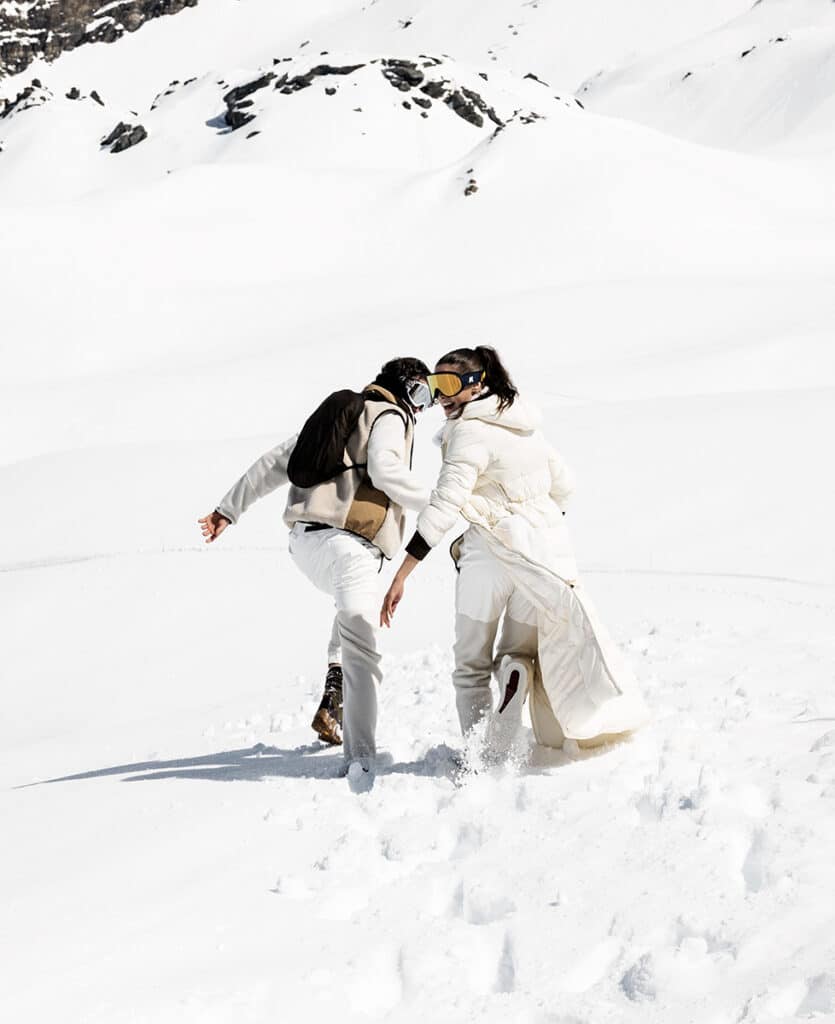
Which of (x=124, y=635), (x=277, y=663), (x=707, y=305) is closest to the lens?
(x=277, y=663)

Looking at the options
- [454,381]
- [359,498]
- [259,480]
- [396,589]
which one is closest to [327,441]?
[359,498]

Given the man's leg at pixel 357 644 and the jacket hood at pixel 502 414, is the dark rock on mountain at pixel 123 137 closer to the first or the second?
the man's leg at pixel 357 644

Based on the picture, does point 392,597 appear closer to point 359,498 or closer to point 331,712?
point 359,498

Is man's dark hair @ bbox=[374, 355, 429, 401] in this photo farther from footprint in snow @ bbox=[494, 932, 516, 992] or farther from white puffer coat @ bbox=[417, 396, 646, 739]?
Answer: footprint in snow @ bbox=[494, 932, 516, 992]

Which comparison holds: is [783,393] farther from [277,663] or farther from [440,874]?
[440,874]

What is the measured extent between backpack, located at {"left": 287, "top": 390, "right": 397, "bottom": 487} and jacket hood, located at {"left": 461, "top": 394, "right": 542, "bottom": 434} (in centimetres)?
57

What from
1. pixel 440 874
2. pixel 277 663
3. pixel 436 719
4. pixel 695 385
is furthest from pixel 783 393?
→ pixel 440 874

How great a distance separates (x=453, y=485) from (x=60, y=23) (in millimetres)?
129897

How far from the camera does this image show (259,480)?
4.91 metres

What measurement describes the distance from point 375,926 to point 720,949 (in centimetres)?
95

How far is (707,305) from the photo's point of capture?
2753 centimetres

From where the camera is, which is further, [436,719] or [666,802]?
[436,719]

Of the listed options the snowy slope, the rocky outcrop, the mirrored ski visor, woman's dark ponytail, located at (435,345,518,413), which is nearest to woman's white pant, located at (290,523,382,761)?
the mirrored ski visor

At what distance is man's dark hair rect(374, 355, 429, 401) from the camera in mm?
4590
